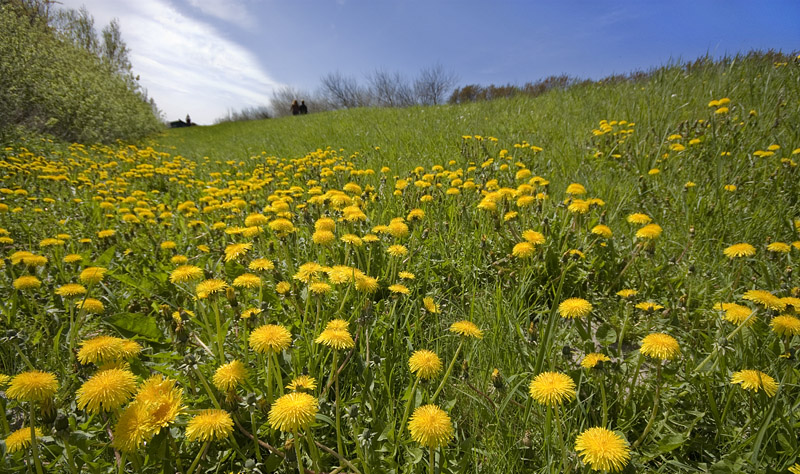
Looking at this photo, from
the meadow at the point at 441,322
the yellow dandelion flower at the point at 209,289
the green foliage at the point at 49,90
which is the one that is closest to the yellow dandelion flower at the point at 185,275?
the meadow at the point at 441,322

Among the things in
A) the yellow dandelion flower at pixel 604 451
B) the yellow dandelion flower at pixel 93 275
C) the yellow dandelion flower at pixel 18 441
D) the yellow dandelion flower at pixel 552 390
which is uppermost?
the yellow dandelion flower at pixel 93 275

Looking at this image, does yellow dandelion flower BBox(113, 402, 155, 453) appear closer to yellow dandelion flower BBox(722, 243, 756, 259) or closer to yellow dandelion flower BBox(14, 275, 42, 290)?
yellow dandelion flower BBox(14, 275, 42, 290)

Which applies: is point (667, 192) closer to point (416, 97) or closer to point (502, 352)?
point (502, 352)

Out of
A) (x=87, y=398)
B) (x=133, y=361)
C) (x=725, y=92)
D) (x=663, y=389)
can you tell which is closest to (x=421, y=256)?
(x=663, y=389)

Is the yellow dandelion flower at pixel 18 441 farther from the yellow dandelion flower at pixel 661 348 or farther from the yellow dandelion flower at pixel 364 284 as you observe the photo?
the yellow dandelion flower at pixel 661 348

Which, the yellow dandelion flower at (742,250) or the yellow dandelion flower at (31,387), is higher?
the yellow dandelion flower at (742,250)

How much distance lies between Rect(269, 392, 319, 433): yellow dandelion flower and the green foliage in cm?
1049

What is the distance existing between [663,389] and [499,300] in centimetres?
66

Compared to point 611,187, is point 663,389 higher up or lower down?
lower down

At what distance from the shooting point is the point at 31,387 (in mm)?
852

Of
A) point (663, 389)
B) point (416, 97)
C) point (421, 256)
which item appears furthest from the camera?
point (416, 97)

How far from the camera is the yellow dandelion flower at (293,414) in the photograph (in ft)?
2.65

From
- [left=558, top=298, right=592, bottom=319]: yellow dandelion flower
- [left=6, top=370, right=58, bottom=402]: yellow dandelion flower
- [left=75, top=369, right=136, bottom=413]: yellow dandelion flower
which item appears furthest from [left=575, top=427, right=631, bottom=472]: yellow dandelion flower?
[left=6, top=370, right=58, bottom=402]: yellow dandelion flower

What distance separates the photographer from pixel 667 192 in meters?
2.71
